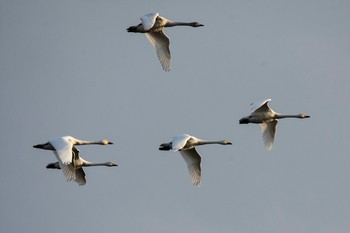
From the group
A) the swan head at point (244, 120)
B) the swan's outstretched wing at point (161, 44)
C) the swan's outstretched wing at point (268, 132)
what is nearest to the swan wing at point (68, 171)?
the swan's outstretched wing at point (161, 44)

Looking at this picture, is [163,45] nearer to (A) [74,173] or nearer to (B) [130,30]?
(B) [130,30]

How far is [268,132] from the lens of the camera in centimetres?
5822

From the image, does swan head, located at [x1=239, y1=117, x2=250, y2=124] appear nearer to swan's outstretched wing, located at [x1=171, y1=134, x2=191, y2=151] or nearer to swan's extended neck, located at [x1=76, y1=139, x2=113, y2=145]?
swan's outstretched wing, located at [x1=171, y1=134, x2=191, y2=151]

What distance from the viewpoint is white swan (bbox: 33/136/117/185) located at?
53.3 meters

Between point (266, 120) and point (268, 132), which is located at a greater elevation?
point (266, 120)

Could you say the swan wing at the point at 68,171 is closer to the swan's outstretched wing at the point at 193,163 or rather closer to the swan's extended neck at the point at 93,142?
the swan's extended neck at the point at 93,142

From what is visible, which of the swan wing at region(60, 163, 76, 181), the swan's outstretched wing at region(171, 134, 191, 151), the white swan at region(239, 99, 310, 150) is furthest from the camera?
the white swan at region(239, 99, 310, 150)

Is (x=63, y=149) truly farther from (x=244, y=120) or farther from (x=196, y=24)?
(x=196, y=24)

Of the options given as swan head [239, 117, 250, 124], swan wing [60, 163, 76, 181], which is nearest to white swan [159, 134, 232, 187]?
swan head [239, 117, 250, 124]

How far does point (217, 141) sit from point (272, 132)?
6.84 ft

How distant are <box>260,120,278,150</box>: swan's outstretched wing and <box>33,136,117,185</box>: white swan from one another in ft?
19.5

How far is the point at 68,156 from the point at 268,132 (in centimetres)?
874

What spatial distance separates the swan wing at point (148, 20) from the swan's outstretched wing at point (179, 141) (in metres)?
4.09

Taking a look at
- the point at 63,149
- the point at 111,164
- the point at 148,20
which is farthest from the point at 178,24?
the point at 63,149
